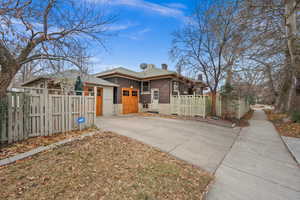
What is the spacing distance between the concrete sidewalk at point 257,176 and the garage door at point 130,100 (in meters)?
8.94

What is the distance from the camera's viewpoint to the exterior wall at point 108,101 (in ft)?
32.7

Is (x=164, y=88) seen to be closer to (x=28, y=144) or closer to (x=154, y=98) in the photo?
(x=154, y=98)

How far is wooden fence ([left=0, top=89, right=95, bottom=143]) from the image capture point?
333cm

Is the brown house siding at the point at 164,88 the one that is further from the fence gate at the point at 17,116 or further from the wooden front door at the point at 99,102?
the fence gate at the point at 17,116

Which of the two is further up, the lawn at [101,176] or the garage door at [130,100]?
the garage door at [130,100]

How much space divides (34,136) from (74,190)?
314cm

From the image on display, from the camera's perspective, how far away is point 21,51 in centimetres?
356

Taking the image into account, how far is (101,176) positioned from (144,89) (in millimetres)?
10782

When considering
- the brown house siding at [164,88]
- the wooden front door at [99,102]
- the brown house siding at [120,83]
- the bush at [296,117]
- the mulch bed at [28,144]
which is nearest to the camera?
the mulch bed at [28,144]

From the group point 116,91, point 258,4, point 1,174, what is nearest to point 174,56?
point 258,4

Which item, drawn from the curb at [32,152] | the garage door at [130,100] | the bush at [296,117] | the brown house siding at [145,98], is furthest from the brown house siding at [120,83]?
the bush at [296,117]

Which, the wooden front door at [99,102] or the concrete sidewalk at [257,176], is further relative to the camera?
the wooden front door at [99,102]

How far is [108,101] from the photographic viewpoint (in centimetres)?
1024

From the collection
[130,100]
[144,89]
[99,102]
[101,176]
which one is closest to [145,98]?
[144,89]
